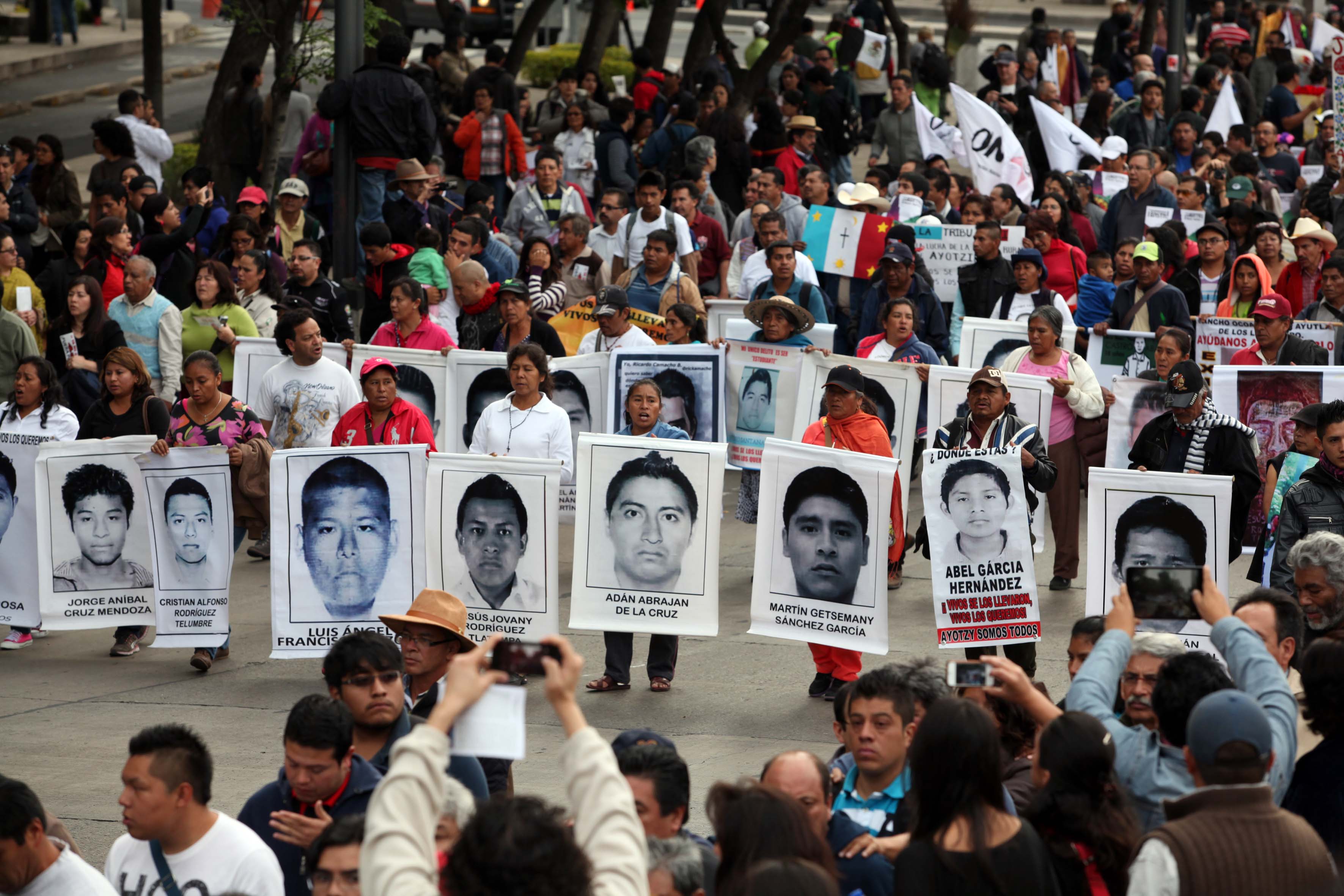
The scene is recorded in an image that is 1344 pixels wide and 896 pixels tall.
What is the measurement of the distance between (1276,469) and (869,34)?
19039 mm

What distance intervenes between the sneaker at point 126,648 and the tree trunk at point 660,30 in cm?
1822

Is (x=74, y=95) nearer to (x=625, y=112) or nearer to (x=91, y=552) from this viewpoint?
(x=625, y=112)

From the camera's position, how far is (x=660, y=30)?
90.8 ft

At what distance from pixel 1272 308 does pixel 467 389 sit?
5459 millimetres

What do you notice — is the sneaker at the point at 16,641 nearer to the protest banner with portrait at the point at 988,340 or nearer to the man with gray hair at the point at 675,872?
the protest banner with portrait at the point at 988,340

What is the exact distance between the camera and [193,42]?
3762cm

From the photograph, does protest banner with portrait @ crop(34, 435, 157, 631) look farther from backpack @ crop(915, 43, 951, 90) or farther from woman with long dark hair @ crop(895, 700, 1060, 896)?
backpack @ crop(915, 43, 951, 90)

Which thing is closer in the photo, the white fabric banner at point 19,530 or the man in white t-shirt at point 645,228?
the white fabric banner at point 19,530

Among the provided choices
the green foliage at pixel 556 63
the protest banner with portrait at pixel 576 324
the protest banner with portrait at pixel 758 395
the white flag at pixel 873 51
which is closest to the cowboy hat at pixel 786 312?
the protest banner with portrait at pixel 758 395

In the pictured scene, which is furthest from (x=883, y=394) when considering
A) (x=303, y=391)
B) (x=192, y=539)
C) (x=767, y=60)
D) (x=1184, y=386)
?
(x=767, y=60)

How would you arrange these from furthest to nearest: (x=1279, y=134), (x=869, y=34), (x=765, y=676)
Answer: (x=869, y=34) → (x=1279, y=134) → (x=765, y=676)

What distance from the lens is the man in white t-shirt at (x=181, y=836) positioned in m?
5.01

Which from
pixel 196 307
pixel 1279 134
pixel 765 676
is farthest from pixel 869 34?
pixel 765 676

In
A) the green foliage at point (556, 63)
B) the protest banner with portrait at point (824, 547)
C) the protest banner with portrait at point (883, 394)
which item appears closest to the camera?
the protest banner with portrait at point (824, 547)
